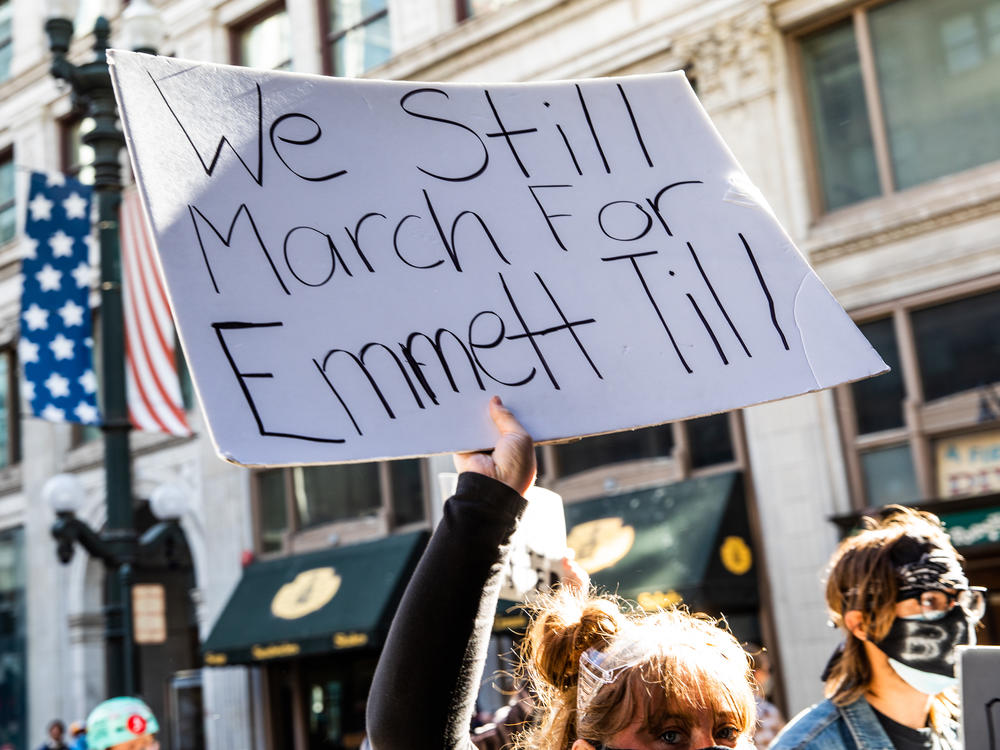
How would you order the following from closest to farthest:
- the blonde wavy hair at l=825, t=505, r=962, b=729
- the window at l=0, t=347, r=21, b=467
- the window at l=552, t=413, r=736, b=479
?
the blonde wavy hair at l=825, t=505, r=962, b=729 → the window at l=552, t=413, r=736, b=479 → the window at l=0, t=347, r=21, b=467

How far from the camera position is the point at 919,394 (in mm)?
11039

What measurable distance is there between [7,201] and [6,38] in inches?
130

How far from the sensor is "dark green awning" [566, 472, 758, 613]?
1140 cm

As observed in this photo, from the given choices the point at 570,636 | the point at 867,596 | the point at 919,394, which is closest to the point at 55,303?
the point at 919,394

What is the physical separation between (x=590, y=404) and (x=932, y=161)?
1015 centimetres

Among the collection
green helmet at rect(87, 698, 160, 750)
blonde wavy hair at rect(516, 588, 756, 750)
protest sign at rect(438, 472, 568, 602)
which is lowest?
green helmet at rect(87, 698, 160, 750)

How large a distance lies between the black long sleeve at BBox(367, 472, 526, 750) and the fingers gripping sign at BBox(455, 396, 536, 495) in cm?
11

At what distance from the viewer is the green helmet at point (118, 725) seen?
19.3ft

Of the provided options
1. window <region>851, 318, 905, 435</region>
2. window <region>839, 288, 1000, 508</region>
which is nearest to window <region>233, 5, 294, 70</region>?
window <region>851, 318, 905, 435</region>

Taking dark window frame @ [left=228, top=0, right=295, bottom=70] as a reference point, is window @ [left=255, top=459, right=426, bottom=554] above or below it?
below

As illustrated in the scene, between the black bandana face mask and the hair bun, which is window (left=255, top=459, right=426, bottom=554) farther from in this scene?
the hair bun

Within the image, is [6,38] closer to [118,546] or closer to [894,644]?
[118,546]

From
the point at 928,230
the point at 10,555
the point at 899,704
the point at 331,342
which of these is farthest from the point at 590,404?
the point at 10,555

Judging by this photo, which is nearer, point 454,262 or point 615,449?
point 454,262
